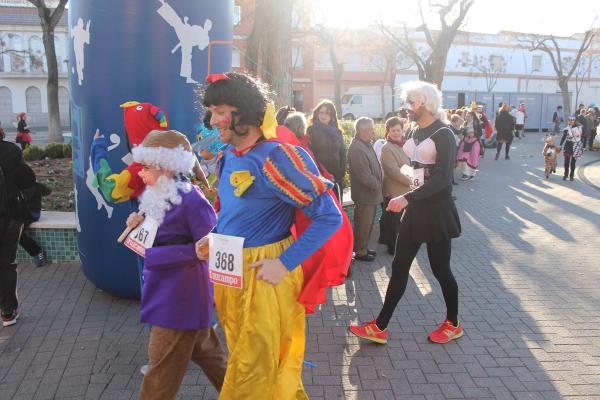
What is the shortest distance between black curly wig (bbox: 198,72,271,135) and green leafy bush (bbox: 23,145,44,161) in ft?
38.9

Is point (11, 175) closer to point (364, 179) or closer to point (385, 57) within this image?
point (364, 179)

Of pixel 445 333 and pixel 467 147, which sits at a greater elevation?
Answer: pixel 467 147

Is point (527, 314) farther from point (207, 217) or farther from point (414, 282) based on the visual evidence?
point (207, 217)

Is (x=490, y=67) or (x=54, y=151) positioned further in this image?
(x=490, y=67)

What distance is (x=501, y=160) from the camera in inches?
699

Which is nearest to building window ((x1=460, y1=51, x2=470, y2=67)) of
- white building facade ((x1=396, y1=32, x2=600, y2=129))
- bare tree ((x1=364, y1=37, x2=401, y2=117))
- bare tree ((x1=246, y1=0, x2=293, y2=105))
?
white building facade ((x1=396, y1=32, x2=600, y2=129))

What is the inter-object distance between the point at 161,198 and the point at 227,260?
61 centimetres

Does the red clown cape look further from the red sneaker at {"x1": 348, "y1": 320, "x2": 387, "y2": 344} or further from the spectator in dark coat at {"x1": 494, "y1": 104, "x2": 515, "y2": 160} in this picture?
the spectator in dark coat at {"x1": 494, "y1": 104, "x2": 515, "y2": 160}

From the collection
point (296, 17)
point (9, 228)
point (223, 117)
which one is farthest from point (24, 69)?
point (223, 117)

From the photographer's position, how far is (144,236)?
286 centimetres

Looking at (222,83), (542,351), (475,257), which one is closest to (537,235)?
(475,257)

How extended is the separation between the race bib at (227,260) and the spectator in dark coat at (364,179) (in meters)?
3.68

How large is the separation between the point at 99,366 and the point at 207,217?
1.71 meters

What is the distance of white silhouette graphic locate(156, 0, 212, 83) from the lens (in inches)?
169
